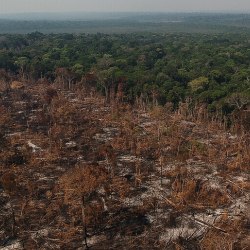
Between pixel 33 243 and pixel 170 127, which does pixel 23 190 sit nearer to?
A: pixel 33 243

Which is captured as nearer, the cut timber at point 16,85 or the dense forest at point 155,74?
the dense forest at point 155,74

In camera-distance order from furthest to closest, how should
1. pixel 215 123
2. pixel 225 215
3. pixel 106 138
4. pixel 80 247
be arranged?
1. pixel 215 123
2. pixel 106 138
3. pixel 225 215
4. pixel 80 247

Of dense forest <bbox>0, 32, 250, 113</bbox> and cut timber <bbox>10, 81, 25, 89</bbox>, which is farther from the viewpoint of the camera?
cut timber <bbox>10, 81, 25, 89</bbox>

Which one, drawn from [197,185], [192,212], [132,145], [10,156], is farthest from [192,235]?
[10,156]

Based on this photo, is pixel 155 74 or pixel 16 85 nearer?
pixel 16 85

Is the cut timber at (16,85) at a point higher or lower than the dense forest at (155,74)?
lower

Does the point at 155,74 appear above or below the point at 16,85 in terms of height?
above

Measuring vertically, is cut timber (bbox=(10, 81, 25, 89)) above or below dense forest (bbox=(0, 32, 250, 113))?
below

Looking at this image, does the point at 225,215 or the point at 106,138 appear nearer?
the point at 225,215

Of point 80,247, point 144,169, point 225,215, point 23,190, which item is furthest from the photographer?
point 144,169

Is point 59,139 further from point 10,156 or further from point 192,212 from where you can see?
point 192,212
